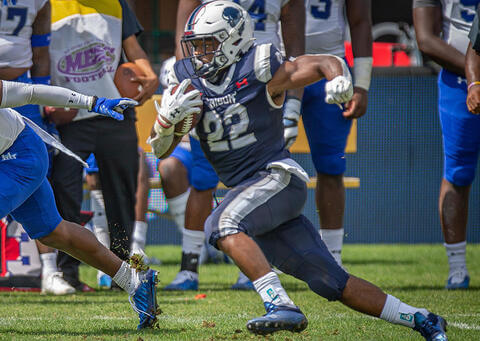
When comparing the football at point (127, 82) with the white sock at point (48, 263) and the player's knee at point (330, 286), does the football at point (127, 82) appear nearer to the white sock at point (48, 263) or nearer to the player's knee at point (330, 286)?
the white sock at point (48, 263)

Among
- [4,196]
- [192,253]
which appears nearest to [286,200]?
[4,196]

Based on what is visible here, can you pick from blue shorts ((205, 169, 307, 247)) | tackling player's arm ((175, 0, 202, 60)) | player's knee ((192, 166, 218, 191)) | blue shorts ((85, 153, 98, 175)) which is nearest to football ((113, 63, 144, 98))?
tackling player's arm ((175, 0, 202, 60))

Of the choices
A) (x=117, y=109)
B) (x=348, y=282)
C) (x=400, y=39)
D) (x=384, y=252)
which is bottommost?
(x=384, y=252)

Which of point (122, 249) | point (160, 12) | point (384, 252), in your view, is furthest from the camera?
point (160, 12)

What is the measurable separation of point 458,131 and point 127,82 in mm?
2171

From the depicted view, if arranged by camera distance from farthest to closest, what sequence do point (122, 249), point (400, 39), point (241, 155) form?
point (400, 39) → point (122, 249) → point (241, 155)

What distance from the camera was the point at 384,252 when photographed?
8602 millimetres

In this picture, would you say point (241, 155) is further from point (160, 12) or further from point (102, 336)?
point (160, 12)

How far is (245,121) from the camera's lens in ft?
12.6

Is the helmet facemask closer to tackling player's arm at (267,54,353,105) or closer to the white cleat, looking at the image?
tackling player's arm at (267,54,353,105)

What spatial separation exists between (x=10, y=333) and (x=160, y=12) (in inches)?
415

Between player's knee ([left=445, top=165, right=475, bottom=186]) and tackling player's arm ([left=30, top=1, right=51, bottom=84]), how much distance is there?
2.63m

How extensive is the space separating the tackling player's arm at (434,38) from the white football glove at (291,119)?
1.21 metres

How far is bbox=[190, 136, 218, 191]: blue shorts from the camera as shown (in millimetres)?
5570
